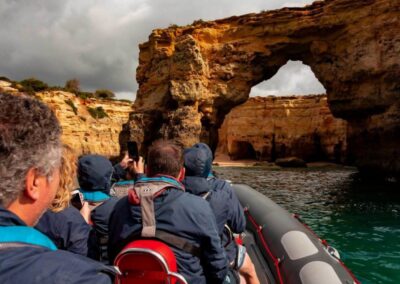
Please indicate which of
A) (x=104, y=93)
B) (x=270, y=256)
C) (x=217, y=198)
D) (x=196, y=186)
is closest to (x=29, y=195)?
(x=196, y=186)

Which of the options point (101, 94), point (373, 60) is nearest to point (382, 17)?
point (373, 60)

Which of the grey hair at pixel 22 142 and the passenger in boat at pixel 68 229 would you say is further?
the passenger in boat at pixel 68 229

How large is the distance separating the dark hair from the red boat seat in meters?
0.58

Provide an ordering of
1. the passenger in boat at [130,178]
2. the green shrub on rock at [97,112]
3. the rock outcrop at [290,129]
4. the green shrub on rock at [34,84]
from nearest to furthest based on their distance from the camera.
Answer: the passenger in boat at [130,178] < the green shrub on rock at [34,84] < the green shrub on rock at [97,112] < the rock outcrop at [290,129]

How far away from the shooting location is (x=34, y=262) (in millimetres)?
817

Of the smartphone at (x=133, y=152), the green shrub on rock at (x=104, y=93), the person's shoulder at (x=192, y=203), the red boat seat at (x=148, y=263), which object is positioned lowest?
the red boat seat at (x=148, y=263)

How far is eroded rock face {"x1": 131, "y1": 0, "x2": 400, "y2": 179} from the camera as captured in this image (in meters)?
16.8

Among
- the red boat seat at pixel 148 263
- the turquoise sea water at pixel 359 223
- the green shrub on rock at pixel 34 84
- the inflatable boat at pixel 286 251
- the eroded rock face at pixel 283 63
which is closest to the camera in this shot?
the red boat seat at pixel 148 263

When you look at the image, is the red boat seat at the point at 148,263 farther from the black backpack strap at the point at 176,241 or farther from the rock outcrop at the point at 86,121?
the rock outcrop at the point at 86,121

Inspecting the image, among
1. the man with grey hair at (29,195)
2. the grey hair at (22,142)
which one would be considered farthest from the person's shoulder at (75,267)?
the grey hair at (22,142)

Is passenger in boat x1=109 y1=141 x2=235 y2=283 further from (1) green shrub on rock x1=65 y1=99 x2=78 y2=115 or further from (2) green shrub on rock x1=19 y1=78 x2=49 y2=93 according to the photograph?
(2) green shrub on rock x1=19 y1=78 x2=49 y2=93

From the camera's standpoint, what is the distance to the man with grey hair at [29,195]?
810mm

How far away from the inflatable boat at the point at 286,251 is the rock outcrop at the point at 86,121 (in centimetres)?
2554

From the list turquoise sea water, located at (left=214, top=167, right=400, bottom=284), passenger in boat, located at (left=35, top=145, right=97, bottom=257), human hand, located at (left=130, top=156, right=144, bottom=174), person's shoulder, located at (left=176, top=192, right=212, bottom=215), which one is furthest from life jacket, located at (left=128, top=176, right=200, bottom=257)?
turquoise sea water, located at (left=214, top=167, right=400, bottom=284)
